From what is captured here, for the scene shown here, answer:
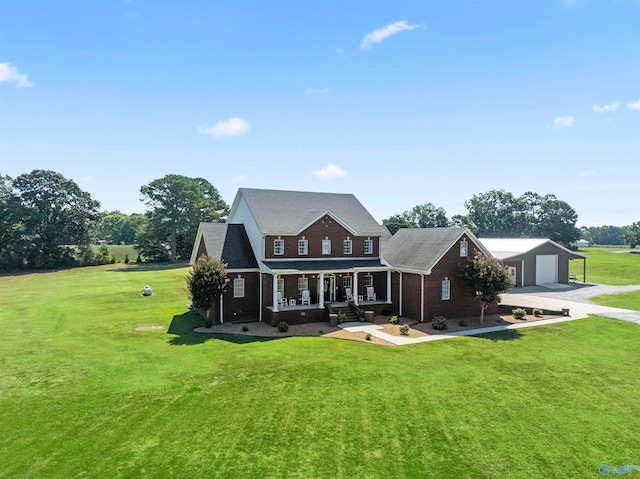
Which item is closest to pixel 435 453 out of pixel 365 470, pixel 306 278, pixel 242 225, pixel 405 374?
pixel 365 470

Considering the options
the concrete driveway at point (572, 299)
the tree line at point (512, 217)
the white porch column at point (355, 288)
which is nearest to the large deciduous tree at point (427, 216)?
the tree line at point (512, 217)

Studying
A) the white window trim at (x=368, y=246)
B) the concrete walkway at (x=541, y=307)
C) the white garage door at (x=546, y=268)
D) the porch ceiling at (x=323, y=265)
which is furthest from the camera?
the white garage door at (x=546, y=268)

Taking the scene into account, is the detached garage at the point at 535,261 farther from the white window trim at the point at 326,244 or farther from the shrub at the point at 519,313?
the white window trim at the point at 326,244

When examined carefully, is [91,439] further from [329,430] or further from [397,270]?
[397,270]

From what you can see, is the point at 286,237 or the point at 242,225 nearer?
the point at 286,237

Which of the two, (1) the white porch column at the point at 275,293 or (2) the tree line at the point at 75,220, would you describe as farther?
(2) the tree line at the point at 75,220

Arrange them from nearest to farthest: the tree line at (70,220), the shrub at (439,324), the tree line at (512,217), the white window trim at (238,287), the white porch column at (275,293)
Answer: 1. the shrub at (439,324)
2. the white porch column at (275,293)
3. the white window trim at (238,287)
4. the tree line at (70,220)
5. the tree line at (512,217)
